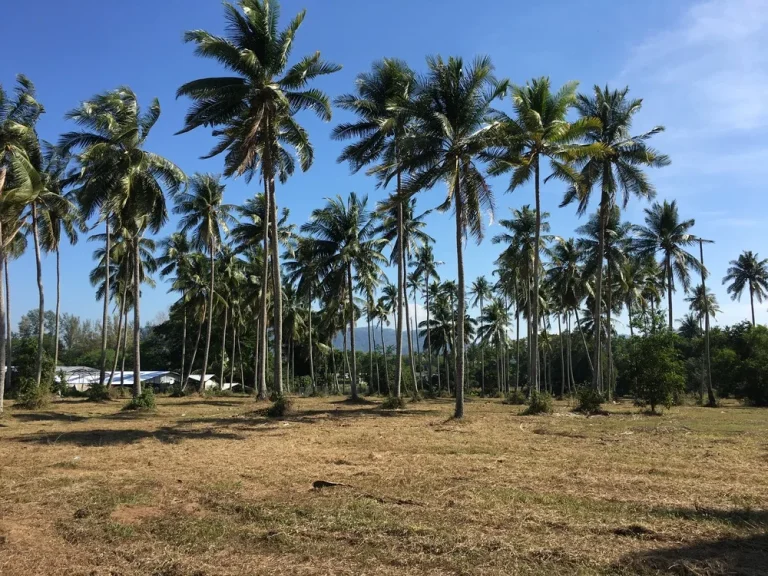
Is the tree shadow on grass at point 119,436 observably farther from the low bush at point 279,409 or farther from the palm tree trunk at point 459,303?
the palm tree trunk at point 459,303

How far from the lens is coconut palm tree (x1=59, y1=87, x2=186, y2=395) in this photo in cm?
2180

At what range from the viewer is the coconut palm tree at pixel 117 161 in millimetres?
21797

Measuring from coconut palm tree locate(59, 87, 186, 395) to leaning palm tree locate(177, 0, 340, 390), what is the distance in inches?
130

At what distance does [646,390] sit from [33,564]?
23024mm

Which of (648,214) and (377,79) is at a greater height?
(377,79)

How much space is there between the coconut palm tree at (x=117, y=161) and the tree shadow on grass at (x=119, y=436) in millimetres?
10635

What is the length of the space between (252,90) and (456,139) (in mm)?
7723

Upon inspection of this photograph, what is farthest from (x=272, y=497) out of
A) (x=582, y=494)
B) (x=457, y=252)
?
(x=457, y=252)

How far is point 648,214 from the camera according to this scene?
36.7 meters

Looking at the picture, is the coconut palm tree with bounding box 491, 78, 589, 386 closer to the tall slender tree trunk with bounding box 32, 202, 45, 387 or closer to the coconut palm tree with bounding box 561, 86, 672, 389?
the coconut palm tree with bounding box 561, 86, 672, 389

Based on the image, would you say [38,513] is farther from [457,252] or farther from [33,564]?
[457,252]

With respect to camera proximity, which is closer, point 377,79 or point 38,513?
point 38,513

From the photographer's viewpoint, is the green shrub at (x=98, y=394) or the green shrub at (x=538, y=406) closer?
the green shrub at (x=538, y=406)

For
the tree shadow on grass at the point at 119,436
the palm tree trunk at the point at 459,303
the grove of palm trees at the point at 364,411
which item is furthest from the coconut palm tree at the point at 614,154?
the tree shadow on grass at the point at 119,436
